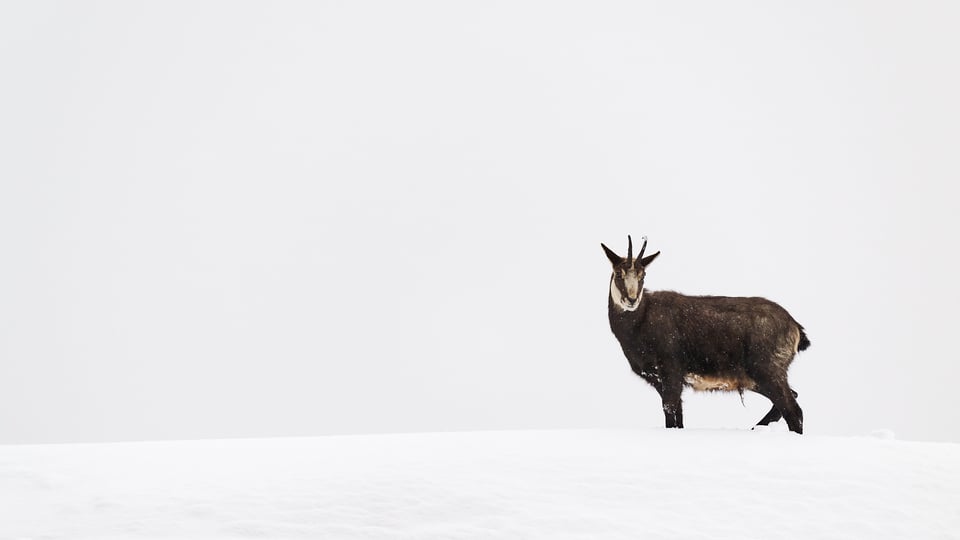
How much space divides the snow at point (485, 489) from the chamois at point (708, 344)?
5.55ft

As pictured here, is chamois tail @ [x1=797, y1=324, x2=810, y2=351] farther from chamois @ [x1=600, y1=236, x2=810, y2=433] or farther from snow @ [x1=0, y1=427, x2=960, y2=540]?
snow @ [x1=0, y1=427, x2=960, y2=540]

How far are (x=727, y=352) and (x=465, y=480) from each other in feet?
15.5

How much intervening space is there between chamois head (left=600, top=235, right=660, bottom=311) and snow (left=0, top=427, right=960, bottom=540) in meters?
2.29

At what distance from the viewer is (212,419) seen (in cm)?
7581

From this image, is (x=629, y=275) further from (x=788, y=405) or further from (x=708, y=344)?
(x=788, y=405)

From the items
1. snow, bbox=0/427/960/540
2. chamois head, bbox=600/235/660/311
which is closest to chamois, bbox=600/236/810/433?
chamois head, bbox=600/235/660/311

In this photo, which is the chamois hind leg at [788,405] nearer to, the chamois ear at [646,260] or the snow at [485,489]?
the snow at [485,489]

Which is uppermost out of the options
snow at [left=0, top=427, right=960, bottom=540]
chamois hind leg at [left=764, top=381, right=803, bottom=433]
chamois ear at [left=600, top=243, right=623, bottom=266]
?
chamois ear at [left=600, top=243, right=623, bottom=266]

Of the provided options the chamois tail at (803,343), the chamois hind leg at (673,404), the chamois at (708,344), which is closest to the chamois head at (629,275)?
the chamois at (708,344)

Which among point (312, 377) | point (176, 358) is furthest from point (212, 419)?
point (176, 358)

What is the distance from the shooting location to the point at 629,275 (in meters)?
12.5

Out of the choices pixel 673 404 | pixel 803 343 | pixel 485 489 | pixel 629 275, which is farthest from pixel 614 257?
pixel 485 489

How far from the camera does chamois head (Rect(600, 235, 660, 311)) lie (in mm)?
12508

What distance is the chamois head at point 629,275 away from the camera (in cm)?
1251
